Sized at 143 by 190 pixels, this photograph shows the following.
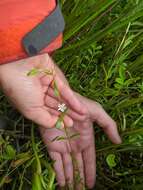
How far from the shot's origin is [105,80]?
1.47 metres

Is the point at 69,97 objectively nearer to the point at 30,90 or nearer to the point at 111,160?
the point at 30,90

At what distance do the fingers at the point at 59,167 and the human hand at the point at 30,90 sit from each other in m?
0.12

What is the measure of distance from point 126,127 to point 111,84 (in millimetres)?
178

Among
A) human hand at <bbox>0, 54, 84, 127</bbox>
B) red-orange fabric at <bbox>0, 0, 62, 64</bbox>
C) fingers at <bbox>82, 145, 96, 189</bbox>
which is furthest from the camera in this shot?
fingers at <bbox>82, 145, 96, 189</bbox>

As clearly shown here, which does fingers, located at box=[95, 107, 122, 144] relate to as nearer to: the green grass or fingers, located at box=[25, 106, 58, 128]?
the green grass

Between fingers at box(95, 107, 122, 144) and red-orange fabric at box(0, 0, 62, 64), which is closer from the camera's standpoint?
red-orange fabric at box(0, 0, 62, 64)

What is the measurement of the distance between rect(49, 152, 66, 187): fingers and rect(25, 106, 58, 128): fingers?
4.6 inches

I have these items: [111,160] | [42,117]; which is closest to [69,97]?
[42,117]

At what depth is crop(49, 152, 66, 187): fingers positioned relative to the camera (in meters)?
1.42

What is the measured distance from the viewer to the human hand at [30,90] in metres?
1.36

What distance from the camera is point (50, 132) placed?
1.46 meters

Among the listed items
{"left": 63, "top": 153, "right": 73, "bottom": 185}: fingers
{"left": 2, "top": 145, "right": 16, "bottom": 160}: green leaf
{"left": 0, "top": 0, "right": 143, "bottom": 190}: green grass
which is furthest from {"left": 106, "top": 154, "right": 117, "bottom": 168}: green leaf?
{"left": 2, "top": 145, "right": 16, "bottom": 160}: green leaf

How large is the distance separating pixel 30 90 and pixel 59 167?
28 cm

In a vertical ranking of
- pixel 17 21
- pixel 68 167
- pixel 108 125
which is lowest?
pixel 68 167
